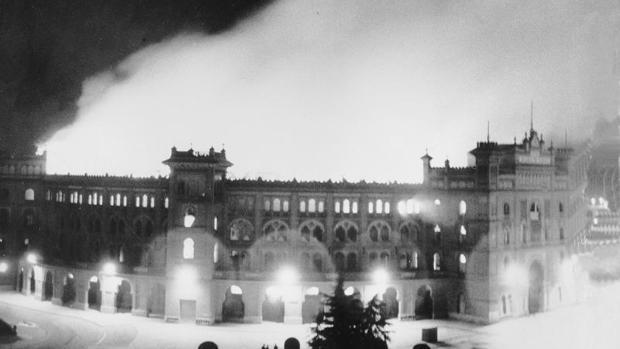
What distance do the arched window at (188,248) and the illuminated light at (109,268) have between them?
884 cm

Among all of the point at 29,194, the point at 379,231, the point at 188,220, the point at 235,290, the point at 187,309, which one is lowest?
the point at 187,309

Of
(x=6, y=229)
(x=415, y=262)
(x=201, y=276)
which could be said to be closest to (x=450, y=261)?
(x=415, y=262)

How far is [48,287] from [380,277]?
4047cm

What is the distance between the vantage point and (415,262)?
3095 inches

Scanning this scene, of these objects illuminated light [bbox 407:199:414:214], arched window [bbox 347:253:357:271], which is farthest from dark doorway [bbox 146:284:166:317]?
illuminated light [bbox 407:199:414:214]

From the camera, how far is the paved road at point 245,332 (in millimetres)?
62062

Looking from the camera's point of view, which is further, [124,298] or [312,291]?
[124,298]

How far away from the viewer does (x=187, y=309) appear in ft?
234

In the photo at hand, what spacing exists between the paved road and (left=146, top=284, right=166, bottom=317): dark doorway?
1.77 meters

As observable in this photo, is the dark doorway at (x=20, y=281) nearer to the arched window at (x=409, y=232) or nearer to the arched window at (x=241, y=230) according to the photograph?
the arched window at (x=241, y=230)

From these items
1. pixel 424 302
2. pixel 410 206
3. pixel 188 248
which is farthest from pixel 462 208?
pixel 188 248

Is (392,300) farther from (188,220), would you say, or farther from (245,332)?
(188,220)

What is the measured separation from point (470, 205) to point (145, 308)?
37.2m

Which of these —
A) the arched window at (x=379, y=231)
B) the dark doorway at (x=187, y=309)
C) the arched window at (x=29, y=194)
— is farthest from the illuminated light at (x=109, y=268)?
the arched window at (x=379, y=231)
